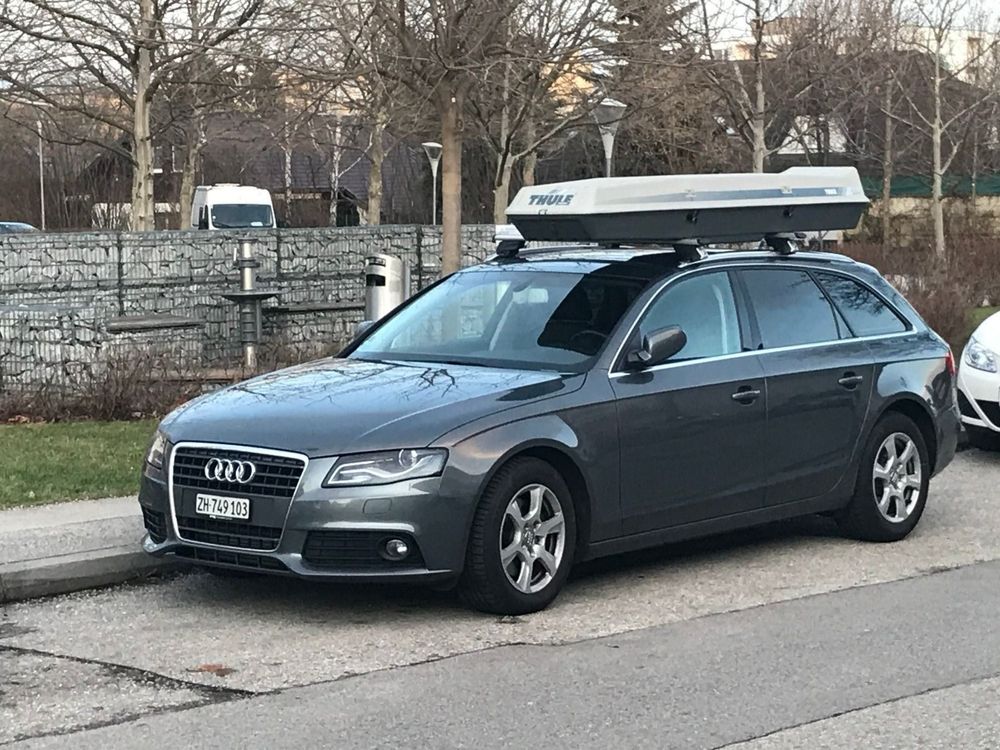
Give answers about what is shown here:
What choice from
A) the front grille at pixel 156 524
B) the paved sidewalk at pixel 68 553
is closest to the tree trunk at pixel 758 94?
the paved sidewalk at pixel 68 553

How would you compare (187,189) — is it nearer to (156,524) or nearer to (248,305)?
(248,305)

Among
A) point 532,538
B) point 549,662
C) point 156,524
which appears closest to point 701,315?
point 532,538

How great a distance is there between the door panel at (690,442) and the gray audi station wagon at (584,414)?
1cm

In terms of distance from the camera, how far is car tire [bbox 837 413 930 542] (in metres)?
8.66

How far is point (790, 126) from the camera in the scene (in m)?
41.9

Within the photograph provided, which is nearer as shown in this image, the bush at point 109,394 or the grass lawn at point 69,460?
the grass lawn at point 69,460

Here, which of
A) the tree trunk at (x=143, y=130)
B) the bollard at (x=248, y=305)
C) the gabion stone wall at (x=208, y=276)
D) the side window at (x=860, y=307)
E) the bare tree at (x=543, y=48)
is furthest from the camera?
the tree trunk at (x=143, y=130)

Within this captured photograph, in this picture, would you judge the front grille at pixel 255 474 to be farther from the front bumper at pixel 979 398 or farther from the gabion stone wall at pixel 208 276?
the gabion stone wall at pixel 208 276

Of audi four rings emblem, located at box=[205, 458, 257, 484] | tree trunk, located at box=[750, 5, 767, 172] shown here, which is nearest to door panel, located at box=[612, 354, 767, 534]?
audi four rings emblem, located at box=[205, 458, 257, 484]

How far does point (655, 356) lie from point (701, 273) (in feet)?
2.80

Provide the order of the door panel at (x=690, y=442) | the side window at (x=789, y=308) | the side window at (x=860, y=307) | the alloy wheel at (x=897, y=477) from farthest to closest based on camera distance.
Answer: the side window at (x=860, y=307) → the alloy wheel at (x=897, y=477) → the side window at (x=789, y=308) → the door panel at (x=690, y=442)

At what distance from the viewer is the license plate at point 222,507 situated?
263 inches

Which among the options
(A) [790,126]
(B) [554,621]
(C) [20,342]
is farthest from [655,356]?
(A) [790,126]

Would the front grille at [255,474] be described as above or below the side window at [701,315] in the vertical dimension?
below
